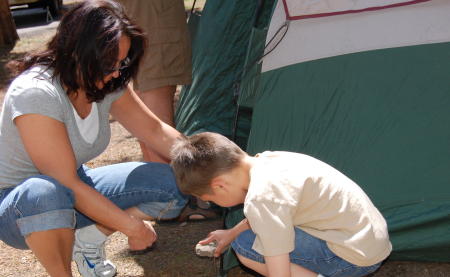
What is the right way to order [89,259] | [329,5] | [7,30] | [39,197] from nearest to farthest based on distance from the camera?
[39,197]
[89,259]
[329,5]
[7,30]

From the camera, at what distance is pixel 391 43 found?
2.58 m

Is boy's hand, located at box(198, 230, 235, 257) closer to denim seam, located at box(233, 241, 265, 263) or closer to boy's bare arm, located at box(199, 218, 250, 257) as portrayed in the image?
boy's bare arm, located at box(199, 218, 250, 257)

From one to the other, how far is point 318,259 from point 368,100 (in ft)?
2.62

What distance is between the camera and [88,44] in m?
2.03

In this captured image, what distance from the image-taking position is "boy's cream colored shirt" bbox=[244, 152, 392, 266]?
1.81m

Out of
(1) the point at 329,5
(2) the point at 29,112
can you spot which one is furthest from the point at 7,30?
(2) the point at 29,112

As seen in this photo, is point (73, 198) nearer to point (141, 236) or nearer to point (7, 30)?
point (141, 236)

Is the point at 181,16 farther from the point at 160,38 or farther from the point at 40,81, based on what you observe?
the point at 40,81

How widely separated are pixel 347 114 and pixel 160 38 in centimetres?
115

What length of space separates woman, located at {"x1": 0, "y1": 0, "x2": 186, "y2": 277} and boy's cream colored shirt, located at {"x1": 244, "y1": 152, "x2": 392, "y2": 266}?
0.58 m

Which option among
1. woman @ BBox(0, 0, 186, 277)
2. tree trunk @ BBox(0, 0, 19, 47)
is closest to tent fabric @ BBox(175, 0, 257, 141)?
woman @ BBox(0, 0, 186, 277)

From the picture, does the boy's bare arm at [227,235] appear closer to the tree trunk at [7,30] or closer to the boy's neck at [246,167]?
the boy's neck at [246,167]

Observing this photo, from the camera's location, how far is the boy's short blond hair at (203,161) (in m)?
1.91

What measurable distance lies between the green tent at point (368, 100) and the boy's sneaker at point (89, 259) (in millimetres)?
529
